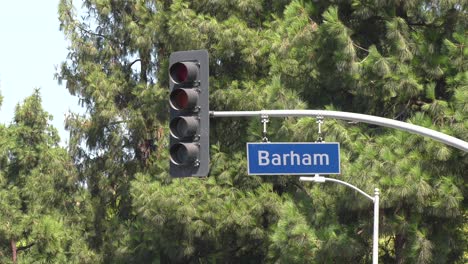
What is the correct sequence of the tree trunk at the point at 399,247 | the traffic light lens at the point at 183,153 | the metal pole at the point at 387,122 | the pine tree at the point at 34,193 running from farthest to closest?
the pine tree at the point at 34,193 < the tree trunk at the point at 399,247 < the metal pole at the point at 387,122 < the traffic light lens at the point at 183,153

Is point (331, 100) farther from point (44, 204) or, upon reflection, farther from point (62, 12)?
point (44, 204)

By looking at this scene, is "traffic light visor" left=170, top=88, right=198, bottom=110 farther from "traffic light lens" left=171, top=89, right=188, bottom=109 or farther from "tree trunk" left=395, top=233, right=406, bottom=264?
"tree trunk" left=395, top=233, right=406, bottom=264

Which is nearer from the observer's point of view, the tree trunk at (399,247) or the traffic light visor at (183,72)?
the traffic light visor at (183,72)

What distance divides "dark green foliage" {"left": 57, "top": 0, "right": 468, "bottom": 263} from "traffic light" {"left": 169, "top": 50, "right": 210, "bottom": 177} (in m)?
15.2

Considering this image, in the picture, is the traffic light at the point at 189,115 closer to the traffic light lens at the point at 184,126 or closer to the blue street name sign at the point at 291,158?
the traffic light lens at the point at 184,126

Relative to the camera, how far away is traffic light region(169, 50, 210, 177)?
39.3ft

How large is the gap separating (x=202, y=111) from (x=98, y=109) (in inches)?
1204

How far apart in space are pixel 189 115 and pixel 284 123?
1786 centimetres

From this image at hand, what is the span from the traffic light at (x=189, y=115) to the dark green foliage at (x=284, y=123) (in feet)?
49.9

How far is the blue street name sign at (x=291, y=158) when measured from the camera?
538 inches

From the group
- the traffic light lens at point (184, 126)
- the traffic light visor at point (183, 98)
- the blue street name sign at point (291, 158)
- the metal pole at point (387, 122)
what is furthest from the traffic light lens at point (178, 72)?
the blue street name sign at point (291, 158)

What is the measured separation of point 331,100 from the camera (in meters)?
30.4

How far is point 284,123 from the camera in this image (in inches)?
1174

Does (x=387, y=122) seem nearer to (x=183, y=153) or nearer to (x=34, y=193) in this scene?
(x=183, y=153)
